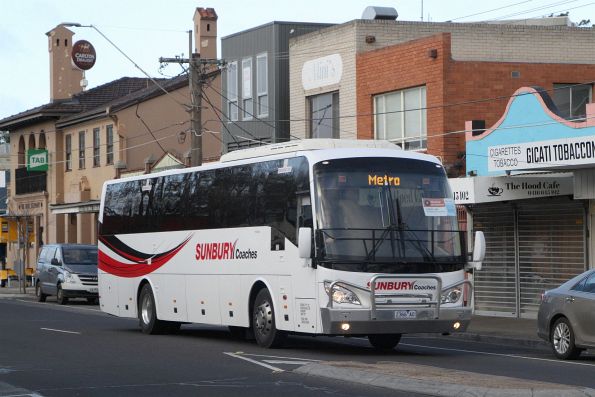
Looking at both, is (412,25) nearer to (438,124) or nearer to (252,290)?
(438,124)

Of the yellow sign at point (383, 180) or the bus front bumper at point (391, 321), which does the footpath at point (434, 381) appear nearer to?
the bus front bumper at point (391, 321)

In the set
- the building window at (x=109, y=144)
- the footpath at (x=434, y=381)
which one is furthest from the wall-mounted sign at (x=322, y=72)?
the footpath at (x=434, y=381)

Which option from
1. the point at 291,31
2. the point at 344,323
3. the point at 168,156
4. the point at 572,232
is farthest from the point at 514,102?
the point at 168,156

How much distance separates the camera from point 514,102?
88.9 feet

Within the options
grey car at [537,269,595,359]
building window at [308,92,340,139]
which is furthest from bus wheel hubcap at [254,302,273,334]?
building window at [308,92,340,139]

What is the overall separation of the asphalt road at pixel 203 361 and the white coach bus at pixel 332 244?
0.63m

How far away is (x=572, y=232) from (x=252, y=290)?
10.3m

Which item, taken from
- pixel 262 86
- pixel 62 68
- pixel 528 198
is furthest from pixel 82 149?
pixel 528 198

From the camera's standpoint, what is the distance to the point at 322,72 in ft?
121

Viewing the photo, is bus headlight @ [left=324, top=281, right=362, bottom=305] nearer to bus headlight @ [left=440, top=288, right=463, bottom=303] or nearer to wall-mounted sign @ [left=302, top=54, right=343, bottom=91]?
bus headlight @ [left=440, top=288, right=463, bottom=303]

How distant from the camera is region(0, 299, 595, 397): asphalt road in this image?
1427cm

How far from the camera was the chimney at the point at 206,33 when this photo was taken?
5491 centimetres

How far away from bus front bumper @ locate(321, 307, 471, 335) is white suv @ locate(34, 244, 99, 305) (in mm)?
23084

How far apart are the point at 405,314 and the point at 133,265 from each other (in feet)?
28.5
